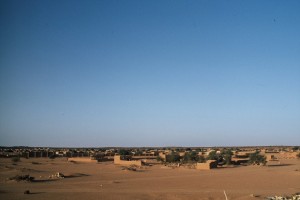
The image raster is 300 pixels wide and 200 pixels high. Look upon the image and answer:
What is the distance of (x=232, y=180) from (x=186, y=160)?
87.5 feet

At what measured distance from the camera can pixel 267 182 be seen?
33.9 m

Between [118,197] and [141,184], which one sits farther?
[141,184]

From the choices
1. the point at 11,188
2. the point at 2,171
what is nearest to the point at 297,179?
the point at 11,188

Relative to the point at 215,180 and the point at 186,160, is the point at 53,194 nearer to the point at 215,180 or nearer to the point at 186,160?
the point at 215,180

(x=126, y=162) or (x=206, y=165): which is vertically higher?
(x=126, y=162)

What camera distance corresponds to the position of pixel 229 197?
24.6 metres

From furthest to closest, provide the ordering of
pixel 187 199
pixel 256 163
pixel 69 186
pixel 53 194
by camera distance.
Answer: pixel 256 163 → pixel 69 186 → pixel 53 194 → pixel 187 199

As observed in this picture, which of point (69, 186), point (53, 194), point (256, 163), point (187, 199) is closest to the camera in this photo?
point (187, 199)

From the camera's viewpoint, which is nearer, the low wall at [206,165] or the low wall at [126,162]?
the low wall at [206,165]

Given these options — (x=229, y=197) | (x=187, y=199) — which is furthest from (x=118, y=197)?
(x=229, y=197)

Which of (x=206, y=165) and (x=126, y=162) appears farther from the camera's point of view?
(x=126, y=162)

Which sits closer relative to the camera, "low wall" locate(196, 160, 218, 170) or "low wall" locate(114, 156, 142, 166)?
"low wall" locate(196, 160, 218, 170)

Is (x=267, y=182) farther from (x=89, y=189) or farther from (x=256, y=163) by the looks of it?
(x=256, y=163)

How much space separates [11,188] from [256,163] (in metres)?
38.6
